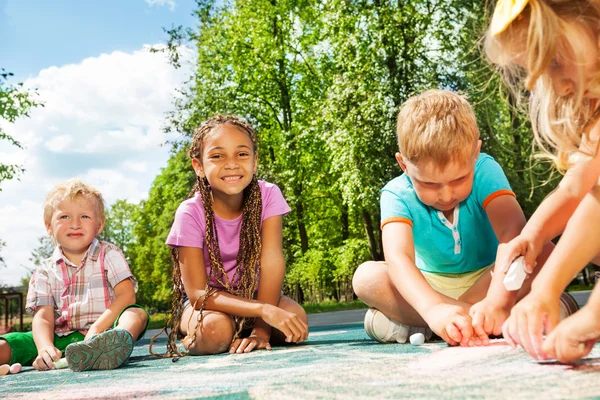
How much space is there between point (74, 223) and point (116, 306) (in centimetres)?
63

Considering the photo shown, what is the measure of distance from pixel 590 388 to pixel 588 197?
0.58 meters

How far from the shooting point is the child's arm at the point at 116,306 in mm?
3633

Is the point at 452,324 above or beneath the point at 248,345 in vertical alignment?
above

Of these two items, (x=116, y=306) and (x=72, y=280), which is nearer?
(x=116, y=306)

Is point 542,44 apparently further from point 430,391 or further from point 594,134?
point 430,391

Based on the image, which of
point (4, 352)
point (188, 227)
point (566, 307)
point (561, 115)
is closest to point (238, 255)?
point (188, 227)

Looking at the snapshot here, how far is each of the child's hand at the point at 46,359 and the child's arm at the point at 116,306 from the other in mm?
194

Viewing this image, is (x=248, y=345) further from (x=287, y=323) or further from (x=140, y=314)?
(x=140, y=314)

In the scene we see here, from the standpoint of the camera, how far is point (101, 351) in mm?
2984

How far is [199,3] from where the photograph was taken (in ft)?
80.0

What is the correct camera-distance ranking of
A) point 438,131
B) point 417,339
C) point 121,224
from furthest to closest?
point 121,224 → point 417,339 → point 438,131

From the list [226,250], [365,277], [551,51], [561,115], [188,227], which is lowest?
[365,277]

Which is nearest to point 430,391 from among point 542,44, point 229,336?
point 542,44

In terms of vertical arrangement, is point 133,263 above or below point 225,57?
below
